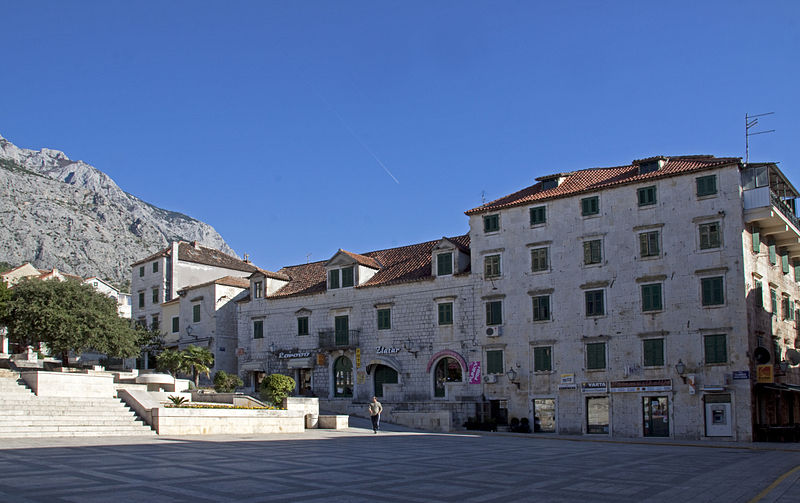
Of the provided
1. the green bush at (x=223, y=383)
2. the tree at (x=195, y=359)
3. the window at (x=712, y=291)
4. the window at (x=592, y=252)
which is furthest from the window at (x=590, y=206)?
the tree at (x=195, y=359)

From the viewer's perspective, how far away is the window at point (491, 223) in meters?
42.7

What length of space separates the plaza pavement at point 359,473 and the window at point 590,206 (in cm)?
1777

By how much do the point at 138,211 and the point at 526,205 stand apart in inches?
5791

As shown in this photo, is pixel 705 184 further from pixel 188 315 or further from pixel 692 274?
pixel 188 315

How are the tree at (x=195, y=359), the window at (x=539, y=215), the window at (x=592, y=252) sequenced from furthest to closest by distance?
the tree at (x=195, y=359) → the window at (x=539, y=215) → the window at (x=592, y=252)

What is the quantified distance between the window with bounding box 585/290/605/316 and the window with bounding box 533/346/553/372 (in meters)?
3.11

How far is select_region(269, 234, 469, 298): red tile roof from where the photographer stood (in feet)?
150

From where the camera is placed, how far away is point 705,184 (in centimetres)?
3628

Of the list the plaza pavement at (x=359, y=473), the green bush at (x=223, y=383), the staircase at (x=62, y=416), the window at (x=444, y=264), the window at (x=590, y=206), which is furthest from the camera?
the window at (x=444, y=264)

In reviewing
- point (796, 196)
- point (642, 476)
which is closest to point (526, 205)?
point (796, 196)

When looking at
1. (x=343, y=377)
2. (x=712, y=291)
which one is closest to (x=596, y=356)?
(x=712, y=291)

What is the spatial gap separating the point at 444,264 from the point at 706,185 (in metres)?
15.6

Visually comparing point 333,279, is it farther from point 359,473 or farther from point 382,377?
point 359,473

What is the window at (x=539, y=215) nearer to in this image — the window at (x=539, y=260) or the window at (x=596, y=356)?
the window at (x=539, y=260)
